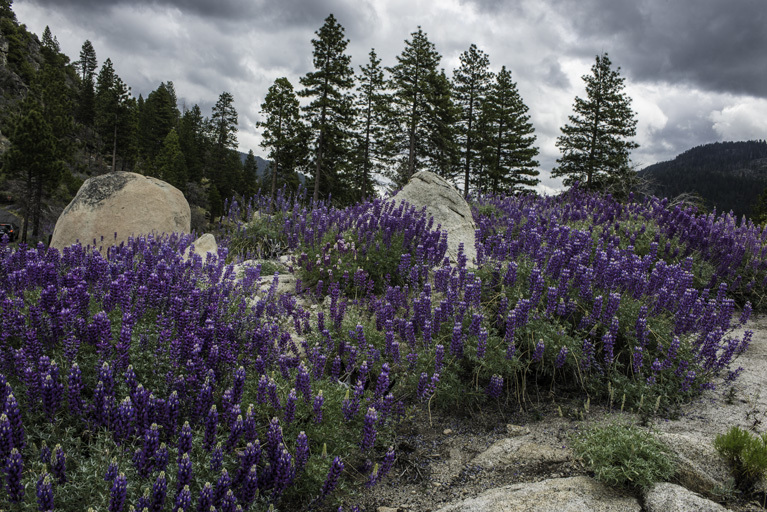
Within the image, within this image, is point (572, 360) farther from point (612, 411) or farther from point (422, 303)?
point (422, 303)

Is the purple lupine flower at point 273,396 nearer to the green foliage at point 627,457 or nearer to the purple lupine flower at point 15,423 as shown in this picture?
the purple lupine flower at point 15,423

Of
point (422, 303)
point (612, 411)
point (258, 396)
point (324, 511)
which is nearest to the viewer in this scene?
point (324, 511)

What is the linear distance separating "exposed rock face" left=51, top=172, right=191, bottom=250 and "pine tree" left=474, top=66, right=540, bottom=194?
116 feet

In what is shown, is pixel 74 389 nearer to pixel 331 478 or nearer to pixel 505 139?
pixel 331 478

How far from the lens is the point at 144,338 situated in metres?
3.65

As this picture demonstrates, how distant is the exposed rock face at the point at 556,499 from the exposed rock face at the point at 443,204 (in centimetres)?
653

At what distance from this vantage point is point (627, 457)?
9.72ft

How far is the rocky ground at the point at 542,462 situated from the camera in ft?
9.12

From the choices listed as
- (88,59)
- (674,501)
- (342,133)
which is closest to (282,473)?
(674,501)

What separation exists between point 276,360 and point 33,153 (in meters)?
42.1

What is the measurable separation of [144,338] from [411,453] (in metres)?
2.58

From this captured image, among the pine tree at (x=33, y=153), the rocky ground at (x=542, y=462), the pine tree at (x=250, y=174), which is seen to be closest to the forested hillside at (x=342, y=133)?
the pine tree at (x=33, y=153)

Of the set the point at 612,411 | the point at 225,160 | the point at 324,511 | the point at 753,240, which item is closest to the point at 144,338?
the point at 324,511

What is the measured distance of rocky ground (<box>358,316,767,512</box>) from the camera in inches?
109
